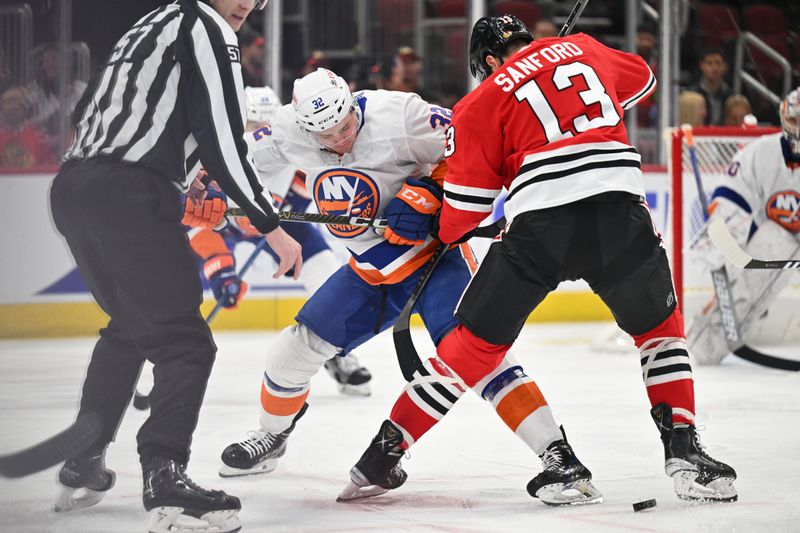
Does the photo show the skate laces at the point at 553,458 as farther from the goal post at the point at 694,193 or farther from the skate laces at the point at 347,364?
the goal post at the point at 694,193

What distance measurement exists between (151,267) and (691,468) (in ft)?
3.38

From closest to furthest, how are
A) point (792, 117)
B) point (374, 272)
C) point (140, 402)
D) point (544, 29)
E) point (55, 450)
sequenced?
point (55, 450) < point (374, 272) < point (140, 402) < point (792, 117) < point (544, 29)

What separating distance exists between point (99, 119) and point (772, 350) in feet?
10.7

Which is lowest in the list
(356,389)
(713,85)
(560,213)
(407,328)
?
(356,389)

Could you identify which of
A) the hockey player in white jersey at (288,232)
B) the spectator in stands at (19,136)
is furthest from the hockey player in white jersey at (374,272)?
the hockey player in white jersey at (288,232)

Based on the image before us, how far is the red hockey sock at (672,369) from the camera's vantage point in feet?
7.00

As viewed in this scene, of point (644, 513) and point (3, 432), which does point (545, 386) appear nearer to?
point (644, 513)

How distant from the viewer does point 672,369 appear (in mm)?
2137

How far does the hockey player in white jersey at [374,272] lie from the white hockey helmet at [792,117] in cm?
205

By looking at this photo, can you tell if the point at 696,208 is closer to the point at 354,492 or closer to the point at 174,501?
the point at 354,492

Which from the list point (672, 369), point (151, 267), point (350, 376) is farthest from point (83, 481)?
point (350, 376)

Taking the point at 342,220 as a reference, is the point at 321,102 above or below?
above

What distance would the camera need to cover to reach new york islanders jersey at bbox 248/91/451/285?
236 cm

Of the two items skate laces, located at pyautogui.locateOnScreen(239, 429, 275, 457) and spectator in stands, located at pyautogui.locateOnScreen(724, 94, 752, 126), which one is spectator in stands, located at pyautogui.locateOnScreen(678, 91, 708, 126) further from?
skate laces, located at pyautogui.locateOnScreen(239, 429, 275, 457)
